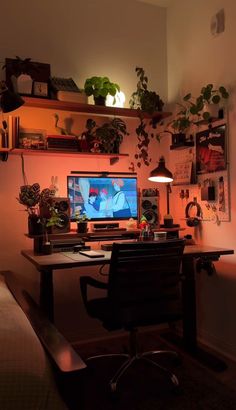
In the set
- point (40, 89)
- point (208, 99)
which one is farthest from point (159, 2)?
point (40, 89)

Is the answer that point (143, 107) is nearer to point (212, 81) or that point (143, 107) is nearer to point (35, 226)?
point (212, 81)

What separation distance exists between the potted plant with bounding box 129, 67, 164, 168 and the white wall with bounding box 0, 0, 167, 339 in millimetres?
64

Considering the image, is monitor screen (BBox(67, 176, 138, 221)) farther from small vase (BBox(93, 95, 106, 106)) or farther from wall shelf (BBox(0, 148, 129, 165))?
small vase (BBox(93, 95, 106, 106))

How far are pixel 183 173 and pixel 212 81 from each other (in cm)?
79

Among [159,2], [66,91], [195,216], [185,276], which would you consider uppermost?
[159,2]

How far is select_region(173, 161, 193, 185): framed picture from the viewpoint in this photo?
10.00 feet

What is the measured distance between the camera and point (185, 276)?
2568mm

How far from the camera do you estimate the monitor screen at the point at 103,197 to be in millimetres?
2836

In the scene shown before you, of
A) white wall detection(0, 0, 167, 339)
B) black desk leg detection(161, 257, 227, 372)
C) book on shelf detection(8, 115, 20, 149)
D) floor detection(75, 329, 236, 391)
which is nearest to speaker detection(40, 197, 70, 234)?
white wall detection(0, 0, 167, 339)

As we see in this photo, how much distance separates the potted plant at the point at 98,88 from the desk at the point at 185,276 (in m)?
1.28

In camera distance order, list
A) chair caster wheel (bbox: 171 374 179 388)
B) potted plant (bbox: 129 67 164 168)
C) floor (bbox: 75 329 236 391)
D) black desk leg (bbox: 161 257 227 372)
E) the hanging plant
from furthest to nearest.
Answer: potted plant (bbox: 129 67 164 168), the hanging plant, black desk leg (bbox: 161 257 227 372), floor (bbox: 75 329 236 391), chair caster wheel (bbox: 171 374 179 388)

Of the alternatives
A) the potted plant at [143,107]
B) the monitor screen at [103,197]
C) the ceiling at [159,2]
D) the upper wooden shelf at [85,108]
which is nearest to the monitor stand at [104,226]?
the monitor screen at [103,197]

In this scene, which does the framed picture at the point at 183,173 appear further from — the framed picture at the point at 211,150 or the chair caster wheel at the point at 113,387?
the chair caster wheel at the point at 113,387

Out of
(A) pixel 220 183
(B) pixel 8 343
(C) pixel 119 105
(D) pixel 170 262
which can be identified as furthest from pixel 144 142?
(B) pixel 8 343
